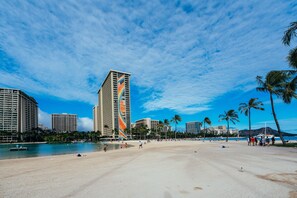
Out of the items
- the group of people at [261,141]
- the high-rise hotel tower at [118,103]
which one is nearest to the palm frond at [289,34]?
the group of people at [261,141]

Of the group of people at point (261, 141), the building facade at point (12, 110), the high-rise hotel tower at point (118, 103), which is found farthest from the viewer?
the high-rise hotel tower at point (118, 103)

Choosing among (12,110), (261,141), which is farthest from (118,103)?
(261,141)

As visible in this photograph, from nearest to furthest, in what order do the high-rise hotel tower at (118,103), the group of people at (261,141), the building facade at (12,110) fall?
the group of people at (261,141) → the building facade at (12,110) → the high-rise hotel tower at (118,103)

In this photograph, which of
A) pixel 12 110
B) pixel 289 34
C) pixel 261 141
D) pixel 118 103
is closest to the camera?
pixel 289 34

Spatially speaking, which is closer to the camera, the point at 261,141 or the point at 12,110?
the point at 261,141

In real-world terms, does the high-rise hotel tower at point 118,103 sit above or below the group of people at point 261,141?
above

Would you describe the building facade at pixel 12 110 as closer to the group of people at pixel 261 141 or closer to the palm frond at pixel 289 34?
the group of people at pixel 261 141

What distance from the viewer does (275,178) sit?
871 cm

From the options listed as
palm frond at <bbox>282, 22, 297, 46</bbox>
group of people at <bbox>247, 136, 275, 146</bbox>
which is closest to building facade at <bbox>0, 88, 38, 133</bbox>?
group of people at <bbox>247, 136, 275, 146</bbox>

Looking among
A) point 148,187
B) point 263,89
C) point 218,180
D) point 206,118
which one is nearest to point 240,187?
point 218,180

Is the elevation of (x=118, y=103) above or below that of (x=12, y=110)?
above

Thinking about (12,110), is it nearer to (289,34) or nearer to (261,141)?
(261,141)

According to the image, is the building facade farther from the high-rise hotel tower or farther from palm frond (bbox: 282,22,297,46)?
palm frond (bbox: 282,22,297,46)

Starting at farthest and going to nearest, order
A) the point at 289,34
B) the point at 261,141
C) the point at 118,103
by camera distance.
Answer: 1. the point at 118,103
2. the point at 261,141
3. the point at 289,34
